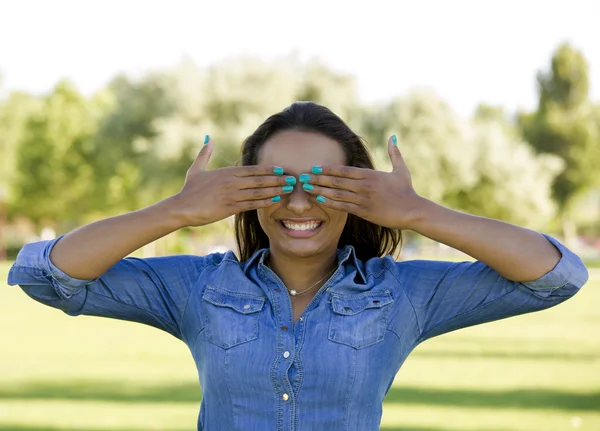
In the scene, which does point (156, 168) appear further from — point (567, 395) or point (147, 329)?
point (567, 395)

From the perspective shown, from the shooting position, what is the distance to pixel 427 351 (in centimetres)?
1184

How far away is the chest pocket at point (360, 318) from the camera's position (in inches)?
102

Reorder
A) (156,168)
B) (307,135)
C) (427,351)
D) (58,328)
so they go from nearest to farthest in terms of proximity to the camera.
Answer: (307,135), (427,351), (58,328), (156,168)

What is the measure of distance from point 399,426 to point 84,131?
46.2 m

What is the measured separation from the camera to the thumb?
2658 millimetres

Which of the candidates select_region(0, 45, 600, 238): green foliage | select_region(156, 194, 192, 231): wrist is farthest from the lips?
select_region(0, 45, 600, 238): green foliage

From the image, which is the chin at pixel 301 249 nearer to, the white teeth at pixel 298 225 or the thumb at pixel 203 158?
the white teeth at pixel 298 225

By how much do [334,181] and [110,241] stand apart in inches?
25.2

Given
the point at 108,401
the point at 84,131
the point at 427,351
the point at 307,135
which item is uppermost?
the point at 84,131

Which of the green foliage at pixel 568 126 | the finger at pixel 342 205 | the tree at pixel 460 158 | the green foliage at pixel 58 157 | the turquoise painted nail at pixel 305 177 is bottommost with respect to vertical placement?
the finger at pixel 342 205

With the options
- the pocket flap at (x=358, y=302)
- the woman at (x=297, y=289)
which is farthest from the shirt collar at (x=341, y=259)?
the pocket flap at (x=358, y=302)

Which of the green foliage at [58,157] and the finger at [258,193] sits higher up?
the green foliage at [58,157]

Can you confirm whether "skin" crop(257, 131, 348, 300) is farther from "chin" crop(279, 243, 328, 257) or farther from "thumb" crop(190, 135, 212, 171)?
"thumb" crop(190, 135, 212, 171)

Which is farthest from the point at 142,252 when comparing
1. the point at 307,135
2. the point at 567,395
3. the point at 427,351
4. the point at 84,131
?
the point at 307,135
